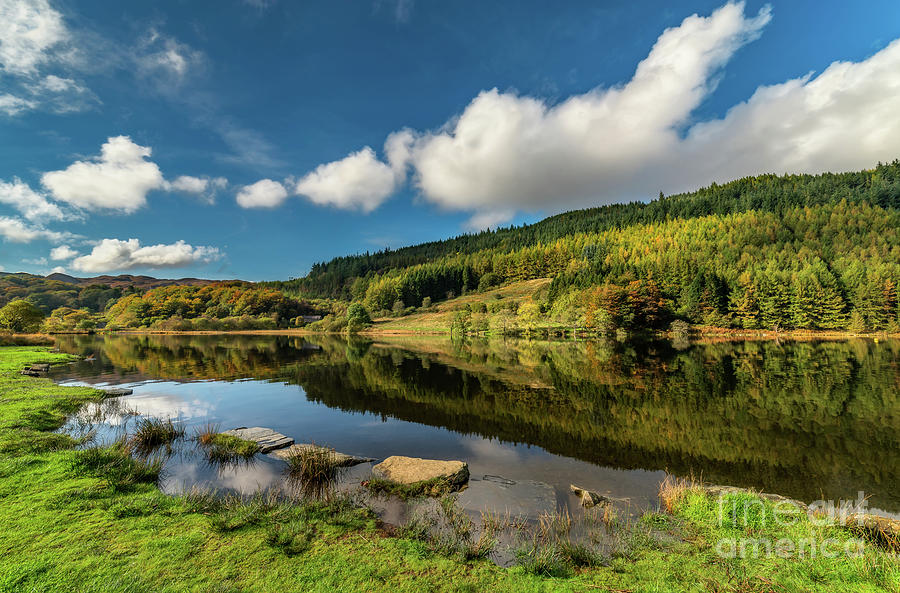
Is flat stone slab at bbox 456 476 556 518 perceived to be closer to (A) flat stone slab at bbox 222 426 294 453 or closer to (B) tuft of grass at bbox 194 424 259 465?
(A) flat stone slab at bbox 222 426 294 453

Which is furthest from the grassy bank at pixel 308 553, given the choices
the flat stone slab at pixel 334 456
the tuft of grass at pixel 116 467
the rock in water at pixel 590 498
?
the flat stone slab at pixel 334 456

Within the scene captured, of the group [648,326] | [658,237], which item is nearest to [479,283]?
[658,237]

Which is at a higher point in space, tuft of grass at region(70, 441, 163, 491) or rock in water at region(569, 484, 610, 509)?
tuft of grass at region(70, 441, 163, 491)

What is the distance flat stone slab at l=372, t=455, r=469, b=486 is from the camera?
11.1 meters

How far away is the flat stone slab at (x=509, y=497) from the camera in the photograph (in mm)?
9516

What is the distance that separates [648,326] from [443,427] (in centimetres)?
9450

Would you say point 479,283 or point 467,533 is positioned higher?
point 479,283

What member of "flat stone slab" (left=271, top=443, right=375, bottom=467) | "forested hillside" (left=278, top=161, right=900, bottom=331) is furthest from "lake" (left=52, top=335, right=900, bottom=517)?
"forested hillside" (left=278, top=161, right=900, bottom=331)

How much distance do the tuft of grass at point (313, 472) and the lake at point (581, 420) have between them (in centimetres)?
63

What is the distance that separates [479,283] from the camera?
18762cm

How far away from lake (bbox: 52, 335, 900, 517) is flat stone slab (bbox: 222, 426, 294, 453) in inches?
41.2

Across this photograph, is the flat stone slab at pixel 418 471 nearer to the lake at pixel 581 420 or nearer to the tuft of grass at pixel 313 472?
the lake at pixel 581 420

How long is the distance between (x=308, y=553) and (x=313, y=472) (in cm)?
517

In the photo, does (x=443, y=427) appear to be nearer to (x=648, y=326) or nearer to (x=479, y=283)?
(x=648, y=326)
